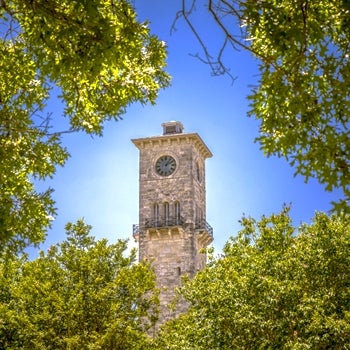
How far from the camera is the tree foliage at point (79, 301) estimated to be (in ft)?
77.0

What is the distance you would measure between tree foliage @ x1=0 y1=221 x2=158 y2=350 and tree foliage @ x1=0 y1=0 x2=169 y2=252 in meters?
12.4

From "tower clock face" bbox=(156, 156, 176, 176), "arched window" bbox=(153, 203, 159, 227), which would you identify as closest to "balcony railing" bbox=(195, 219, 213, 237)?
"arched window" bbox=(153, 203, 159, 227)

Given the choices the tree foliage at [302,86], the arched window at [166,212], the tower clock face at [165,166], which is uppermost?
the tower clock face at [165,166]

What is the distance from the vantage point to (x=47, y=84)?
10.3m

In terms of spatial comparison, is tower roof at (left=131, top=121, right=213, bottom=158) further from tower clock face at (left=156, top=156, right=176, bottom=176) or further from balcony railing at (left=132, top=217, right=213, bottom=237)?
balcony railing at (left=132, top=217, right=213, bottom=237)

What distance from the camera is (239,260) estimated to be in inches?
999

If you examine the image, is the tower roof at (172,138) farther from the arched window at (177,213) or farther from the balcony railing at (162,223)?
the balcony railing at (162,223)

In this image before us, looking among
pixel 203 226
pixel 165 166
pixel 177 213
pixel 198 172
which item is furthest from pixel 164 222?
pixel 198 172

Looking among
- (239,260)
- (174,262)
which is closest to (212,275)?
(239,260)

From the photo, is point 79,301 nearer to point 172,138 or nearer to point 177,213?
point 177,213

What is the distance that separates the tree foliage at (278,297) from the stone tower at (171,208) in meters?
25.5

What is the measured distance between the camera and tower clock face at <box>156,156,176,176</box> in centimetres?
5403

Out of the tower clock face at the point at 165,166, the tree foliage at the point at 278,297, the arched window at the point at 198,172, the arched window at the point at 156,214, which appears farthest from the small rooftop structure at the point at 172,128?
the tree foliage at the point at 278,297

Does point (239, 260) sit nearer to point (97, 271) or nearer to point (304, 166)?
point (97, 271)
